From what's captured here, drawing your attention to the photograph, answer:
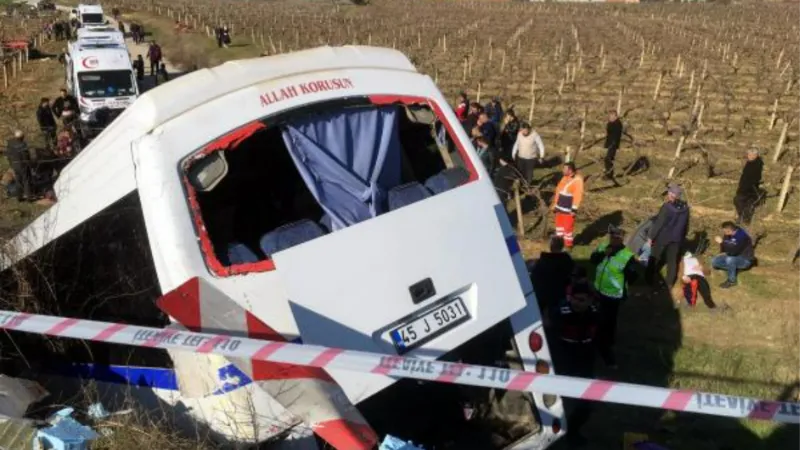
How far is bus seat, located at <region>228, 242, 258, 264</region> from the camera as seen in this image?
4.28m

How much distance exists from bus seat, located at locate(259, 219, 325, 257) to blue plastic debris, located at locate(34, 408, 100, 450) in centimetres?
134

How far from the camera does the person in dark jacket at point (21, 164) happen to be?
1040 cm

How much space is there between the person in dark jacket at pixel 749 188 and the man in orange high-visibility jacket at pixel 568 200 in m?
2.92

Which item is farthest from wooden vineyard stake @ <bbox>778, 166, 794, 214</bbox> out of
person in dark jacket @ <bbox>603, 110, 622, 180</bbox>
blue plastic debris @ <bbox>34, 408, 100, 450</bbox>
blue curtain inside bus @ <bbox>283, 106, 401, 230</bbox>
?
blue plastic debris @ <bbox>34, 408, 100, 450</bbox>

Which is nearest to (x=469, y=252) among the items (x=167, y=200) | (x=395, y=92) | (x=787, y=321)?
(x=395, y=92)

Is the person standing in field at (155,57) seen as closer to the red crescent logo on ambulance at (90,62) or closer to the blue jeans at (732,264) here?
the red crescent logo on ambulance at (90,62)

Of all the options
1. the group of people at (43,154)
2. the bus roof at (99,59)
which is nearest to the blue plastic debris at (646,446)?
the group of people at (43,154)

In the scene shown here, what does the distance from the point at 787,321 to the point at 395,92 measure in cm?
614

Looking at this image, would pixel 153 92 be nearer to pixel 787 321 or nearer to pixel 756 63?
pixel 787 321

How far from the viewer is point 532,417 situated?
16.5 feet

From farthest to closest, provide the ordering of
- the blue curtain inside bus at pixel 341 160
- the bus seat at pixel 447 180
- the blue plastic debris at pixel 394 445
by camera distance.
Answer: the bus seat at pixel 447 180
the blue curtain inside bus at pixel 341 160
the blue plastic debris at pixel 394 445

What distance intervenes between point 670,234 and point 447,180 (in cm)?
518

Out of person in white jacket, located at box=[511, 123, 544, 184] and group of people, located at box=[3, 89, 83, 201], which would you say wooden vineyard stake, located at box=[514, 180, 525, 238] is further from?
group of people, located at box=[3, 89, 83, 201]

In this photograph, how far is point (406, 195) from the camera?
4.86 meters
